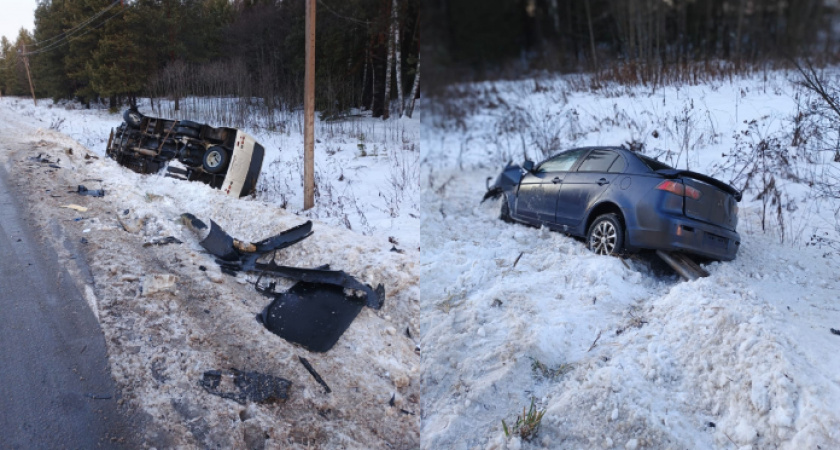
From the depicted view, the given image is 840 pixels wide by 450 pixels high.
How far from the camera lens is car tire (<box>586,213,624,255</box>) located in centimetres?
536

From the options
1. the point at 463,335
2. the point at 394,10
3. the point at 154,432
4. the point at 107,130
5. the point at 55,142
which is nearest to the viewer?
the point at 154,432

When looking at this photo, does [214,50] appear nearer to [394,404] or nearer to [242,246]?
[242,246]

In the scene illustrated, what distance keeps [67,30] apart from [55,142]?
298 cm

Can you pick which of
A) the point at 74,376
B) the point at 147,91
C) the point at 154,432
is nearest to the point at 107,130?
the point at 147,91

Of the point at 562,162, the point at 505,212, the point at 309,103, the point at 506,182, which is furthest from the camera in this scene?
the point at 309,103

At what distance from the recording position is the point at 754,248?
19.2 feet

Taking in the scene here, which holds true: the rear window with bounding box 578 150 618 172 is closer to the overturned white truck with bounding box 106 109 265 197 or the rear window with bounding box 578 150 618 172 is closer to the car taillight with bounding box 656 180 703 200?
the car taillight with bounding box 656 180 703 200

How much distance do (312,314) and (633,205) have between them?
3332 mm

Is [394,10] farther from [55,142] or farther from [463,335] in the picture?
[55,142]

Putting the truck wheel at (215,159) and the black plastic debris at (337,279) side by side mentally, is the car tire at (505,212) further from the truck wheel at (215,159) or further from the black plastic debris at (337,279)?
the truck wheel at (215,159)

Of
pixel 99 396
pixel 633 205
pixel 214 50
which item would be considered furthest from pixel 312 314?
pixel 214 50

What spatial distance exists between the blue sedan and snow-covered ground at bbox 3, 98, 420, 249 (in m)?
1.89

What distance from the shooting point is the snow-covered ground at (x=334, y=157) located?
26.2ft

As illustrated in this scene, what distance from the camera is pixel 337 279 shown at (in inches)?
191
